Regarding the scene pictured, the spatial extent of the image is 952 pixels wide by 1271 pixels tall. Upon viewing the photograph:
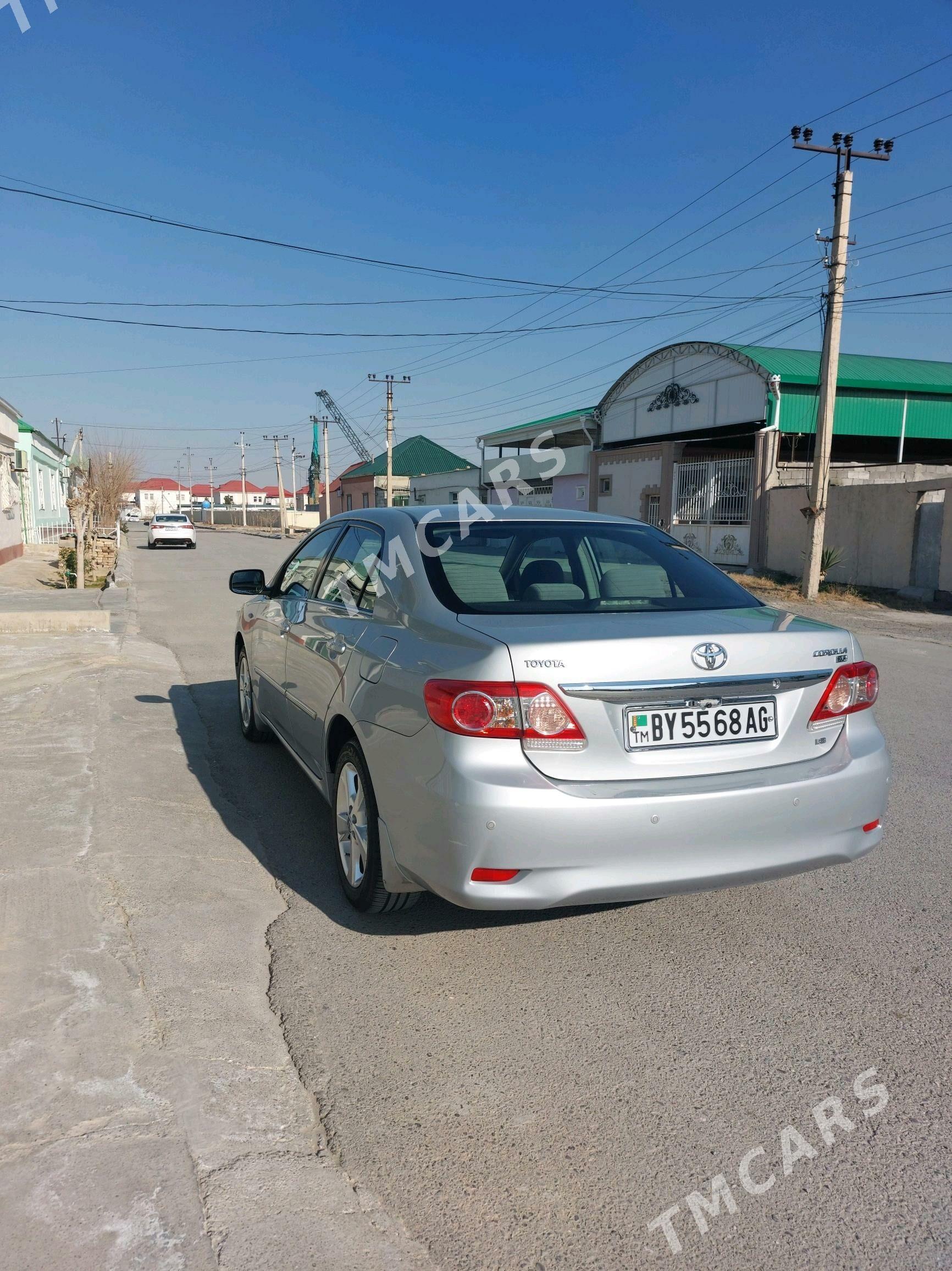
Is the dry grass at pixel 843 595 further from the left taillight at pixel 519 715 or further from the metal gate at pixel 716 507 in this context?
the left taillight at pixel 519 715

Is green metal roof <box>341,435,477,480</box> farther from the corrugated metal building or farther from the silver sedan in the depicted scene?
the silver sedan

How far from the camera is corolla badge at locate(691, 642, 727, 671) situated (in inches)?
117

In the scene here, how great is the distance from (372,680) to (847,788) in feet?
5.55

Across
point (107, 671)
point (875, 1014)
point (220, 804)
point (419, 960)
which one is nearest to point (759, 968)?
point (875, 1014)

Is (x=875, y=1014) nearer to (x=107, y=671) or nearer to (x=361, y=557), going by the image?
(x=361, y=557)

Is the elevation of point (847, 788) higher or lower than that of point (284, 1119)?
higher

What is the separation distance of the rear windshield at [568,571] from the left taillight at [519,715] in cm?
51

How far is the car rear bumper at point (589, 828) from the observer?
2836mm

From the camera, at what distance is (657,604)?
353 cm

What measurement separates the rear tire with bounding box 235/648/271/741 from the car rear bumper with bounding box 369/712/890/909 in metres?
3.15

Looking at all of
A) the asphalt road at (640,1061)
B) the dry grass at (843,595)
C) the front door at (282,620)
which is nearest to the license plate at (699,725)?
the asphalt road at (640,1061)

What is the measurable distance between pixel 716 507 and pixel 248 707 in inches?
817

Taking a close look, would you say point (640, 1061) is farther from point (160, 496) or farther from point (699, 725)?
point (160, 496)

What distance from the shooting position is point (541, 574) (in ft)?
12.4
